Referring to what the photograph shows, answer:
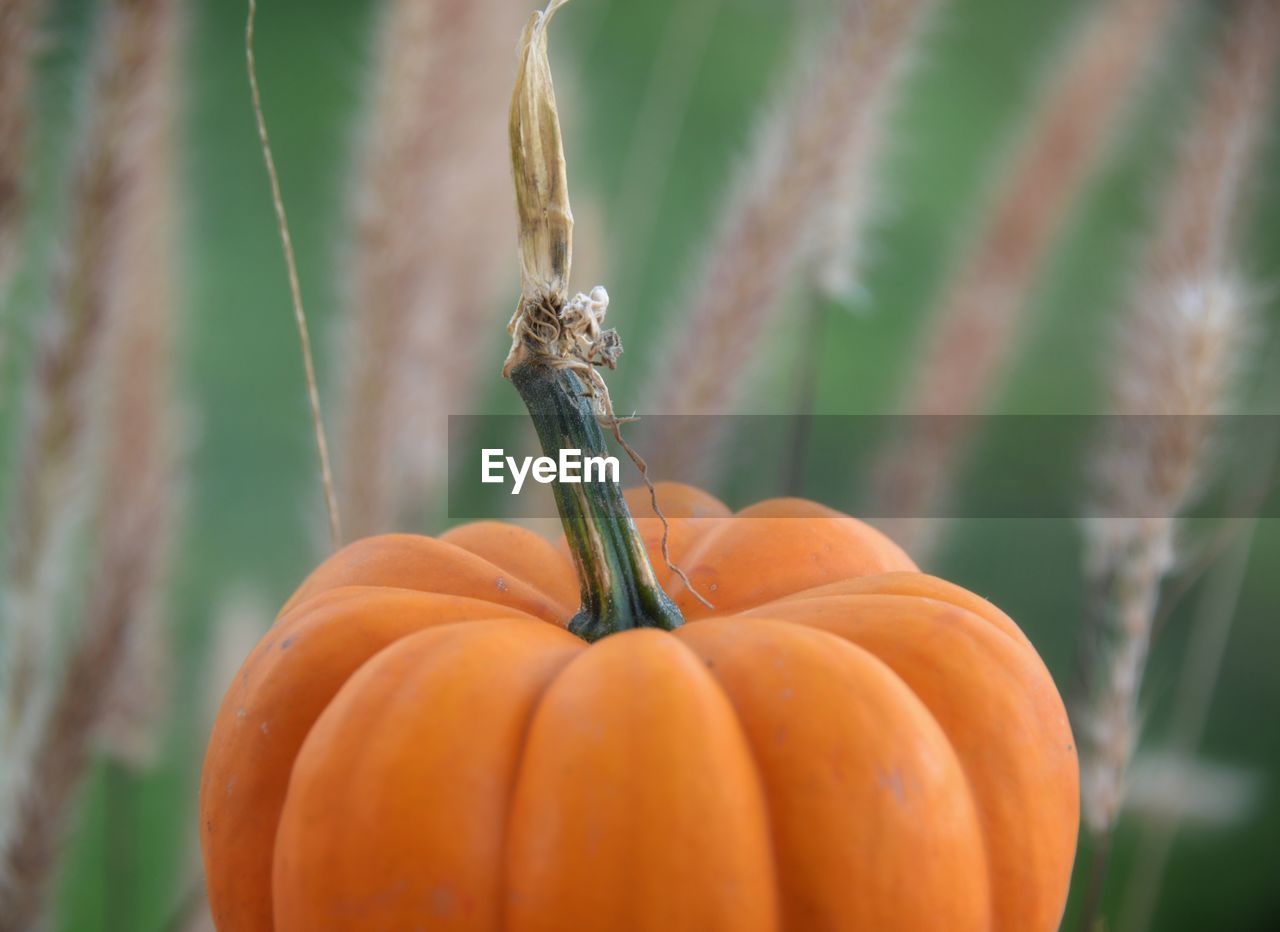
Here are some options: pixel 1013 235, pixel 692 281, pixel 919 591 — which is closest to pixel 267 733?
pixel 919 591

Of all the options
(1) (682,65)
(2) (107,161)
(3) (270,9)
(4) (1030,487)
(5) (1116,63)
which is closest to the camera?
(2) (107,161)

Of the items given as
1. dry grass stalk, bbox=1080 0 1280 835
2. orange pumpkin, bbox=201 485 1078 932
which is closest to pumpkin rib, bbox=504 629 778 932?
orange pumpkin, bbox=201 485 1078 932

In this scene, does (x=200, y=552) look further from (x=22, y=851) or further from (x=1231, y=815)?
(x=1231, y=815)

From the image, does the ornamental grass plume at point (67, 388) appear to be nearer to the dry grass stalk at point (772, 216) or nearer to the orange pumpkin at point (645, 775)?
the orange pumpkin at point (645, 775)

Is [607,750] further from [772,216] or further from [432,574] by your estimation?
[772,216]

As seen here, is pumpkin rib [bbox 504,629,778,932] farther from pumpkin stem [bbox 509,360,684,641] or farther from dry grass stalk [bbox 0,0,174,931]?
dry grass stalk [bbox 0,0,174,931]

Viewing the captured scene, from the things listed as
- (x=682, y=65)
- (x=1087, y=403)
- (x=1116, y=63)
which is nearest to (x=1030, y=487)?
(x=1087, y=403)
